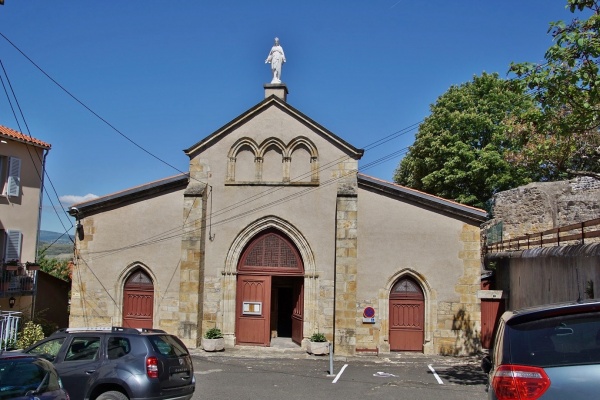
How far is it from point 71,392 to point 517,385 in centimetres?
758

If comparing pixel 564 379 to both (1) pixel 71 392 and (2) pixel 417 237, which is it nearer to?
(1) pixel 71 392

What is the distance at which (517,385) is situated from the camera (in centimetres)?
408

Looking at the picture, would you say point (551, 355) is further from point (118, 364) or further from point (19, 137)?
point (19, 137)

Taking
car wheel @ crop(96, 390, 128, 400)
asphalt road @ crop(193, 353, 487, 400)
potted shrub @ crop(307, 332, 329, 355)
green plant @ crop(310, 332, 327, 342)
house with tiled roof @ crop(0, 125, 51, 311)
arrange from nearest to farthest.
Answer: car wheel @ crop(96, 390, 128, 400) → asphalt road @ crop(193, 353, 487, 400) → potted shrub @ crop(307, 332, 329, 355) → green plant @ crop(310, 332, 327, 342) → house with tiled roof @ crop(0, 125, 51, 311)

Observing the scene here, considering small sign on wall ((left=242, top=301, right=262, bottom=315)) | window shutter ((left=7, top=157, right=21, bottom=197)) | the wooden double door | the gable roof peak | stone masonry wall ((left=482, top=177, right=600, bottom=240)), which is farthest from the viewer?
stone masonry wall ((left=482, top=177, right=600, bottom=240))

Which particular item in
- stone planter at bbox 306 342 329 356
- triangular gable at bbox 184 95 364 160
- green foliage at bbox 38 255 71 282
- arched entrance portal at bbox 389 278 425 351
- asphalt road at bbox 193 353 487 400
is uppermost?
triangular gable at bbox 184 95 364 160

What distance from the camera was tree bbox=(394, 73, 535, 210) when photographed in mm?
31453

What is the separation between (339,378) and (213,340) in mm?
5346

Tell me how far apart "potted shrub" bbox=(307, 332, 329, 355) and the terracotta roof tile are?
39.6 ft

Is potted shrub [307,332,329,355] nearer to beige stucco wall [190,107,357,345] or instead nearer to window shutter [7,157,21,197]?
beige stucco wall [190,107,357,345]

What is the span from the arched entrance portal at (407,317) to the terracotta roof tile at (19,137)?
44.8 feet

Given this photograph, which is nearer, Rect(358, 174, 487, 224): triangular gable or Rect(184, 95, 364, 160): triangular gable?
Rect(358, 174, 487, 224): triangular gable

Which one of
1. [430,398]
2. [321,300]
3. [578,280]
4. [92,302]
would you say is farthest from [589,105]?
[92,302]

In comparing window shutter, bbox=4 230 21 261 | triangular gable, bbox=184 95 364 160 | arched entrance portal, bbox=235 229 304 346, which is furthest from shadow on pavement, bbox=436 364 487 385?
window shutter, bbox=4 230 21 261
